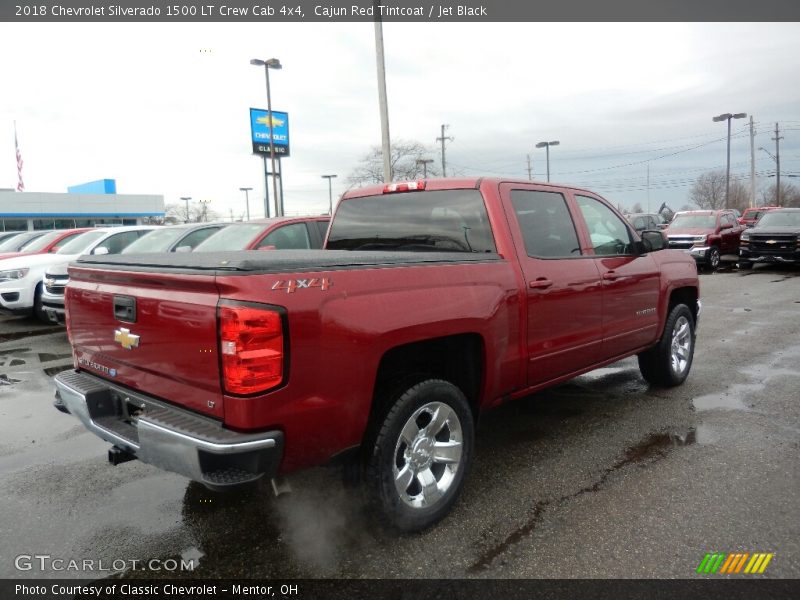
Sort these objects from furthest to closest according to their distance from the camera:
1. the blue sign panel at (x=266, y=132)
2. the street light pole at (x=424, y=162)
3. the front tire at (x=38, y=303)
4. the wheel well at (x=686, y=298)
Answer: the street light pole at (x=424, y=162)
the blue sign panel at (x=266, y=132)
the front tire at (x=38, y=303)
the wheel well at (x=686, y=298)

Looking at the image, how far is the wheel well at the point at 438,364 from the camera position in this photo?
3010 millimetres

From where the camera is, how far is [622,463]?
386 cm

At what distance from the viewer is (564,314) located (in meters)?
3.94

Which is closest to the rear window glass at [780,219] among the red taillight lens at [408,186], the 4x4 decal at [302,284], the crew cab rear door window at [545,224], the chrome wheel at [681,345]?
the chrome wheel at [681,345]

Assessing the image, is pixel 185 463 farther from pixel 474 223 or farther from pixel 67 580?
pixel 474 223

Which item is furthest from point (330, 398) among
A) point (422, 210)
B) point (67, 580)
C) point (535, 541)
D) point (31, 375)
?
point (31, 375)

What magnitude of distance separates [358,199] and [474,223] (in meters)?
1.08

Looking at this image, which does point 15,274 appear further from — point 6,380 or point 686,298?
point 686,298

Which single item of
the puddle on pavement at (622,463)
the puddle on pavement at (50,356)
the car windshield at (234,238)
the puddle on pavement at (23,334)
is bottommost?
the puddle on pavement at (622,463)

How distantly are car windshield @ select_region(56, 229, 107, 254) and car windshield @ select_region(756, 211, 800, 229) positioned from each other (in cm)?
1812

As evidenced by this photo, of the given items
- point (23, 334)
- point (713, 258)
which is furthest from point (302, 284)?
point (713, 258)

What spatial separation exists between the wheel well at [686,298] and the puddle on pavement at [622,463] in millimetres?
1449

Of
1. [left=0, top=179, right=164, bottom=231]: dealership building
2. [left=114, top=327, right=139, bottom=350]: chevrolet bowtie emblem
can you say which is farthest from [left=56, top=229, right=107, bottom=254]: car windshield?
[left=0, top=179, right=164, bottom=231]: dealership building

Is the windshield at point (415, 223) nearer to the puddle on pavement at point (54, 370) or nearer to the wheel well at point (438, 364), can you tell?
the wheel well at point (438, 364)
